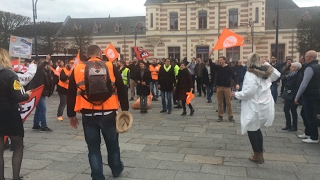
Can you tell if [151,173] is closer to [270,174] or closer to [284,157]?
[270,174]

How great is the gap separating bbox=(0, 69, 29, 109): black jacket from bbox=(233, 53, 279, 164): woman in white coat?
343 cm

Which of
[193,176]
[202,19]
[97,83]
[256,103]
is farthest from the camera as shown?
[202,19]

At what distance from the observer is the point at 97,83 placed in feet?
12.5

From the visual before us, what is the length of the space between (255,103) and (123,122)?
2343 millimetres

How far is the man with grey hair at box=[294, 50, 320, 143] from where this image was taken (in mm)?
6371

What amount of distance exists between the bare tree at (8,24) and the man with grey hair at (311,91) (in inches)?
1547

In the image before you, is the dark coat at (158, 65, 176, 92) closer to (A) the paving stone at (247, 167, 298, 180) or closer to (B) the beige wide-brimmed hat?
(A) the paving stone at (247, 167, 298, 180)

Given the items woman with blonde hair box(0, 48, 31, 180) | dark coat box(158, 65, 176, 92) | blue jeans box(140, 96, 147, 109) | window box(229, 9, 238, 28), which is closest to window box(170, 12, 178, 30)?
window box(229, 9, 238, 28)

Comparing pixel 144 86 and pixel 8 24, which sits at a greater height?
pixel 8 24

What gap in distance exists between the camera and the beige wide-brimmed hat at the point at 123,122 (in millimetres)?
4051

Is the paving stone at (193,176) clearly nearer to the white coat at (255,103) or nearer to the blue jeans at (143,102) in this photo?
the white coat at (255,103)

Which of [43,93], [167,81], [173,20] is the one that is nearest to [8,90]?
[43,93]

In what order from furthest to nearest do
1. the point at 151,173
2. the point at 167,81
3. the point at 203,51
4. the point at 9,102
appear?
1. the point at 203,51
2. the point at 167,81
3. the point at 151,173
4. the point at 9,102

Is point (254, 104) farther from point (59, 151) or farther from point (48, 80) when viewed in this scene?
point (48, 80)
